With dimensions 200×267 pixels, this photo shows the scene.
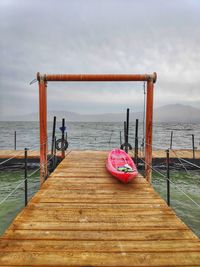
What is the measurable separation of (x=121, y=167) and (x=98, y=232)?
3.88 metres

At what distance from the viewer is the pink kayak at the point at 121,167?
23.9ft

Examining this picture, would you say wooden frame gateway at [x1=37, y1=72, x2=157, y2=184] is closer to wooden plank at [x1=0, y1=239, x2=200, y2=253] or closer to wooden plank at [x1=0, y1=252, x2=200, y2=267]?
wooden plank at [x1=0, y1=239, x2=200, y2=253]

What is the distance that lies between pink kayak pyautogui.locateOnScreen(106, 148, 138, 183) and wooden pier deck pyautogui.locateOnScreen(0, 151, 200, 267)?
0.58 m

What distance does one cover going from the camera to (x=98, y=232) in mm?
4215

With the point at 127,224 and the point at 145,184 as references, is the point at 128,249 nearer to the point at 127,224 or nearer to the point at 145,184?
the point at 127,224

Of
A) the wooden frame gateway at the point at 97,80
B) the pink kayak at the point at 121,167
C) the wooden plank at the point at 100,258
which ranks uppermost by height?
the wooden frame gateway at the point at 97,80

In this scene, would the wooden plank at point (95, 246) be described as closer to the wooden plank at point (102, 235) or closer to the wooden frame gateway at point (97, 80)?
the wooden plank at point (102, 235)

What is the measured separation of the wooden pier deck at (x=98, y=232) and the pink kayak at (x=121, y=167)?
1.91 feet

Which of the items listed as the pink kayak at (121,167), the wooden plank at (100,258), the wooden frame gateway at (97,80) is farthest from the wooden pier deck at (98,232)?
the wooden frame gateway at (97,80)

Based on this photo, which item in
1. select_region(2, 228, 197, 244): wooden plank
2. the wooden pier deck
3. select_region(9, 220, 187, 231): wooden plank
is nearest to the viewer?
the wooden pier deck

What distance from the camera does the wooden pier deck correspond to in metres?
3.39

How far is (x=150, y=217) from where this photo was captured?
15.9 feet

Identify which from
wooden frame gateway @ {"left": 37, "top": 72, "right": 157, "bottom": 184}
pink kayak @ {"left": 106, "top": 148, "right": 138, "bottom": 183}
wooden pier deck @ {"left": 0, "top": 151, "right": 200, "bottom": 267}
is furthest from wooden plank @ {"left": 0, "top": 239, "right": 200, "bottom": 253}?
wooden frame gateway @ {"left": 37, "top": 72, "right": 157, "bottom": 184}

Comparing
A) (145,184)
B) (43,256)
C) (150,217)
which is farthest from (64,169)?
(43,256)
